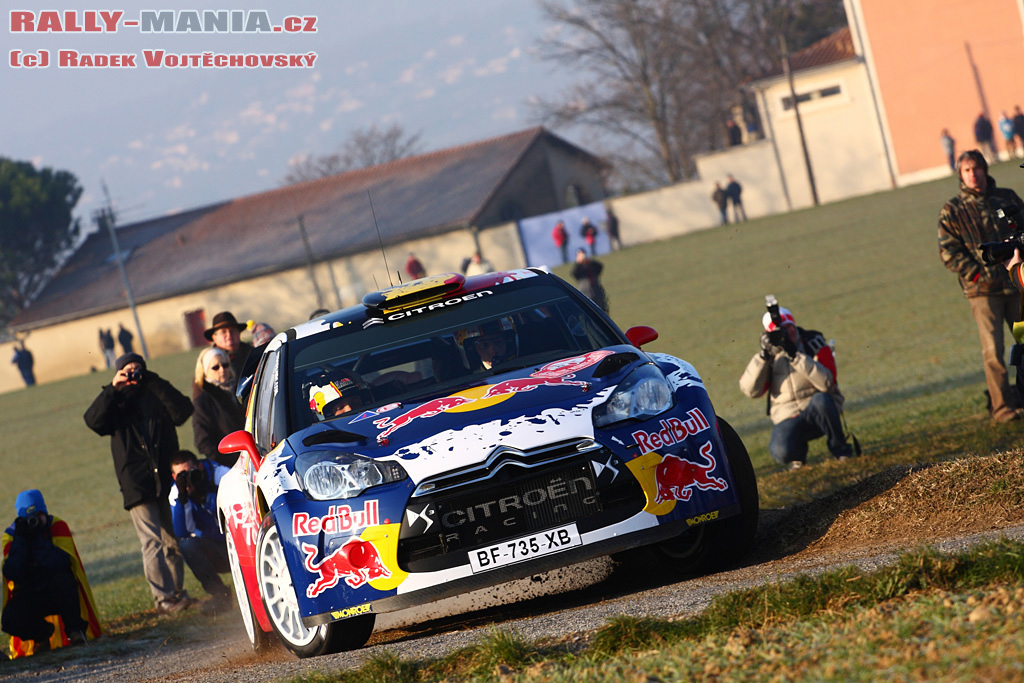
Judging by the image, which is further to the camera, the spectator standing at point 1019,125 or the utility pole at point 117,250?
the utility pole at point 117,250

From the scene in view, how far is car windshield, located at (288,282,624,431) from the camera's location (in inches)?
265

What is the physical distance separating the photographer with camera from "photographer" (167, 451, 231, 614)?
18.9ft

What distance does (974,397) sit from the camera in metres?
12.8

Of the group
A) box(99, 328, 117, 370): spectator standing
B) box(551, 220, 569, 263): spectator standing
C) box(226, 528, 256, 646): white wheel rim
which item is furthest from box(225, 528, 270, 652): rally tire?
box(99, 328, 117, 370): spectator standing

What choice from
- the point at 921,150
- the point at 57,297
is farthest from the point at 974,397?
the point at 57,297

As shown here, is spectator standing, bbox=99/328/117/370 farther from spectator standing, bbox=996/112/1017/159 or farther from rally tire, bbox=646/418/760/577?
rally tire, bbox=646/418/760/577

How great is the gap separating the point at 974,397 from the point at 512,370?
7.61 meters

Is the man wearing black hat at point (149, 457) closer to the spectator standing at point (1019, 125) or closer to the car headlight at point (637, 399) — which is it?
the car headlight at point (637, 399)

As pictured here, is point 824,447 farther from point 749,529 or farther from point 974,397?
point 749,529

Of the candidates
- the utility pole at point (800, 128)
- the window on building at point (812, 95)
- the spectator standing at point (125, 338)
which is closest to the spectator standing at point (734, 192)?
the utility pole at point (800, 128)

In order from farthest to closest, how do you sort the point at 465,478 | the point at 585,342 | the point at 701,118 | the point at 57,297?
the point at 701,118
the point at 57,297
the point at 585,342
the point at 465,478

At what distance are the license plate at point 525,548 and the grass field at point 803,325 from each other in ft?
11.6

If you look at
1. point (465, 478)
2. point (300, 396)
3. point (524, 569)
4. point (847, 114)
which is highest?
point (847, 114)

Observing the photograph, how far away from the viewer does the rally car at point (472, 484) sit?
5.70 m
